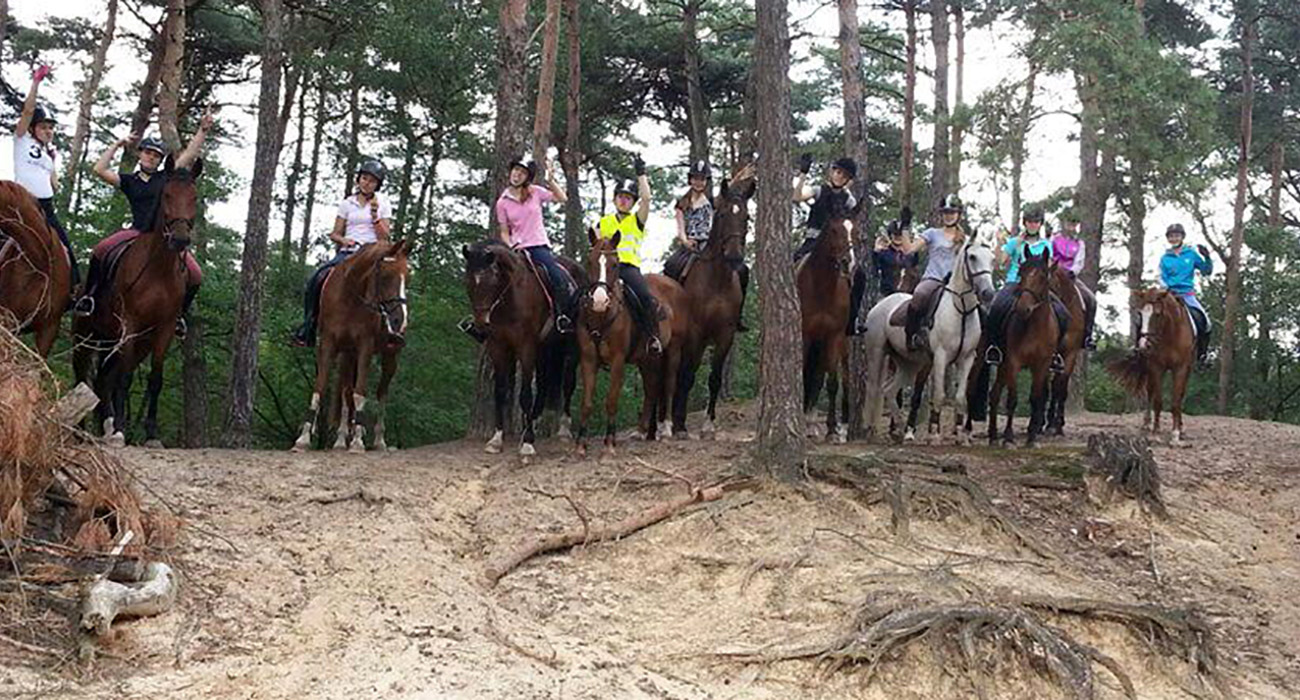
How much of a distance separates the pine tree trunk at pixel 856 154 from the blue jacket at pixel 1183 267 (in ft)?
13.6

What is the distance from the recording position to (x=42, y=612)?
570 cm

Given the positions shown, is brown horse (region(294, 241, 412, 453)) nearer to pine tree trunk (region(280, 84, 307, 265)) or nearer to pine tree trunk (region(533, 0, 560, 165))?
pine tree trunk (region(533, 0, 560, 165))

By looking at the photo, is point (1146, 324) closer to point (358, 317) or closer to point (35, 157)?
point (358, 317)

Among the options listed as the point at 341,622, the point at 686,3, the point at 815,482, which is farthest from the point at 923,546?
the point at 686,3

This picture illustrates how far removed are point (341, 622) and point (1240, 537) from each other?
26.5 feet

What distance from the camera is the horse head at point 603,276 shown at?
11.4 m

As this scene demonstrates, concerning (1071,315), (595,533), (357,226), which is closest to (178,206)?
(357,226)

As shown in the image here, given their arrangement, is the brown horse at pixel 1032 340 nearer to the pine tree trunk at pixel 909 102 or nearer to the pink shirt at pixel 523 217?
the pink shirt at pixel 523 217

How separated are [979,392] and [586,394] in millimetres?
6107

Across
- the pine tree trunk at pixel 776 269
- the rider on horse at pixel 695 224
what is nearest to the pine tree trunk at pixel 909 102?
the rider on horse at pixel 695 224

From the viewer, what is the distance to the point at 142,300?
11016 millimetres

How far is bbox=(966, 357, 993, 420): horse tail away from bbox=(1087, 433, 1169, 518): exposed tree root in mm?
3276

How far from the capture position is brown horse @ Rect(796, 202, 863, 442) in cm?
1263

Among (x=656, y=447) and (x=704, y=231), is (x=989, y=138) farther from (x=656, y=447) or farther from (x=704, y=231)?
(x=656, y=447)
